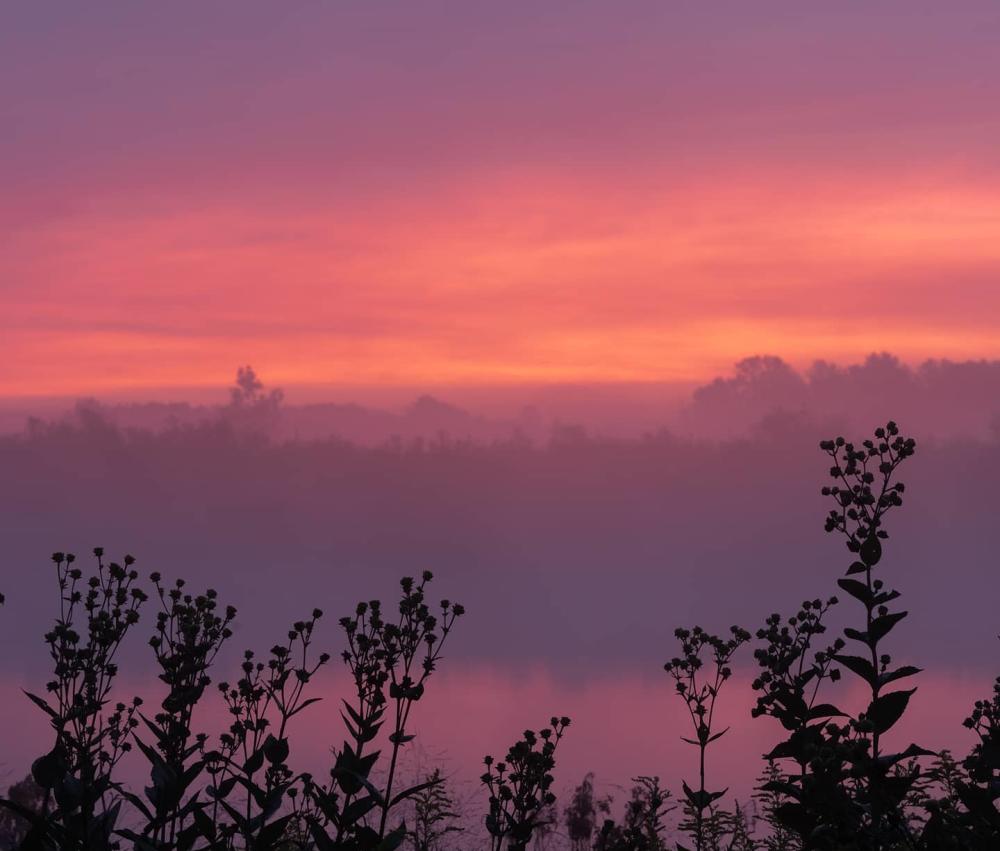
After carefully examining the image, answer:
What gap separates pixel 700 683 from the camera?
16.2 meters

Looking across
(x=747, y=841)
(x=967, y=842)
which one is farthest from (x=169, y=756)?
(x=747, y=841)

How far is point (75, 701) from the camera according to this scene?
11477mm

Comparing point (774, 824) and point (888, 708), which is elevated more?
point (888, 708)

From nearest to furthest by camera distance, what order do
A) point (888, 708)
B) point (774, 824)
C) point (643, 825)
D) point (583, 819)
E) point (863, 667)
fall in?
1. point (888, 708)
2. point (863, 667)
3. point (643, 825)
4. point (774, 824)
5. point (583, 819)

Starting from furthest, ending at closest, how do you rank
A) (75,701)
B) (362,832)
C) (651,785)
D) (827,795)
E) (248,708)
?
(651,785), (248,708), (75,701), (362,832), (827,795)

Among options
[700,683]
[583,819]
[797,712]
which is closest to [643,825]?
[700,683]

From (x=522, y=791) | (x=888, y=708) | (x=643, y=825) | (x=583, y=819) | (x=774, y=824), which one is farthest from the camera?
(x=583, y=819)

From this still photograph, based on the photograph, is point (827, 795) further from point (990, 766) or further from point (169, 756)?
point (169, 756)

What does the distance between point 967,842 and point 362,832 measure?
5003 millimetres

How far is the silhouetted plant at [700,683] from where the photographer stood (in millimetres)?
14841

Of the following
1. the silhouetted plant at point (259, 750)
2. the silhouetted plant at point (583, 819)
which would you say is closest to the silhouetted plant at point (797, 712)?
the silhouetted plant at point (259, 750)

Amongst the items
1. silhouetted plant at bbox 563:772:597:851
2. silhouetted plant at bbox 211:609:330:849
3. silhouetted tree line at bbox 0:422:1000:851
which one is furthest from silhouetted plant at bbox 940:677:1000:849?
silhouetted plant at bbox 563:772:597:851

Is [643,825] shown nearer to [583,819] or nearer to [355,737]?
[355,737]

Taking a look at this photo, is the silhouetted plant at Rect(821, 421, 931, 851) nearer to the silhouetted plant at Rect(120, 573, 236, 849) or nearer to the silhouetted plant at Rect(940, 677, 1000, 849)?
the silhouetted plant at Rect(940, 677, 1000, 849)
